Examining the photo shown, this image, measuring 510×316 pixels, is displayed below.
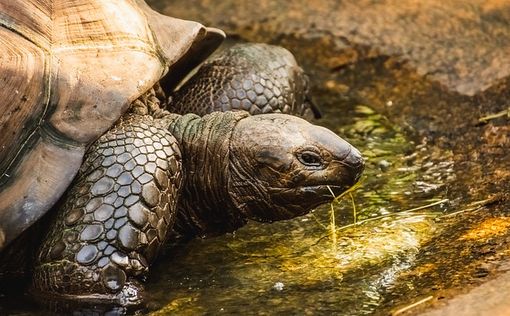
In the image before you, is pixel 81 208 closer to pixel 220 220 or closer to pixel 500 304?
pixel 220 220

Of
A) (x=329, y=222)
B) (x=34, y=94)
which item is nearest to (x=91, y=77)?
(x=34, y=94)

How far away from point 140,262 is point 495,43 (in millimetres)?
4351

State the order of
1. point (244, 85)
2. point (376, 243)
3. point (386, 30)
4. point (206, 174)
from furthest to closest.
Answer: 1. point (386, 30)
2. point (244, 85)
3. point (206, 174)
4. point (376, 243)

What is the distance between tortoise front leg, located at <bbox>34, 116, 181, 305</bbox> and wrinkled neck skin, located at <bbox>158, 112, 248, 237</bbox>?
390 millimetres

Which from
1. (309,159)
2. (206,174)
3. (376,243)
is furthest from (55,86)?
(376,243)

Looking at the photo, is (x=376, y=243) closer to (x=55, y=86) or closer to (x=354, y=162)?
(x=354, y=162)

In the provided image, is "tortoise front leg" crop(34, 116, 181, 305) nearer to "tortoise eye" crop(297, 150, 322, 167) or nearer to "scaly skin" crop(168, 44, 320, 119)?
"tortoise eye" crop(297, 150, 322, 167)

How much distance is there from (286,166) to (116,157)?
0.95 meters

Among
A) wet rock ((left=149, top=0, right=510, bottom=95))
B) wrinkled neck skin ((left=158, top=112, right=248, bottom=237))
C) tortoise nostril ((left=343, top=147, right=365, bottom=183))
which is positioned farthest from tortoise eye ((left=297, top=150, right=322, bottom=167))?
wet rock ((left=149, top=0, right=510, bottom=95))

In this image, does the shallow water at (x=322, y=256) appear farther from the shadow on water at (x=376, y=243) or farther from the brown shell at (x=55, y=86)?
the brown shell at (x=55, y=86)

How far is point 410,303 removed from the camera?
4895 mm

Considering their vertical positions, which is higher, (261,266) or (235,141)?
(235,141)

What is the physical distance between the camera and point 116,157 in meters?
5.69

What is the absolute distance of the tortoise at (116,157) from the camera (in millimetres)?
5520
